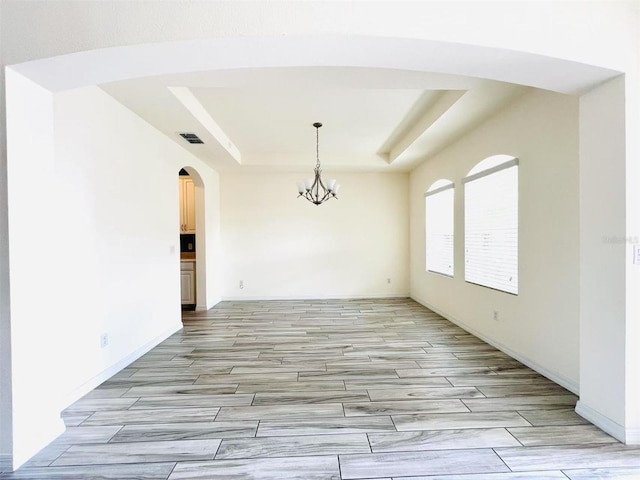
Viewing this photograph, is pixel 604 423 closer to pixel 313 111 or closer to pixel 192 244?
pixel 313 111

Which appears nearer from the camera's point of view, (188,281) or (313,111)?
(313,111)

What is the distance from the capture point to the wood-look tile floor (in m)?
1.72

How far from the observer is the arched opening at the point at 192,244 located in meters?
5.53

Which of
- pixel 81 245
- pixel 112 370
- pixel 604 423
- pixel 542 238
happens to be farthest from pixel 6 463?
pixel 542 238

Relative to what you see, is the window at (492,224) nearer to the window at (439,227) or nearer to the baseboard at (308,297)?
the window at (439,227)

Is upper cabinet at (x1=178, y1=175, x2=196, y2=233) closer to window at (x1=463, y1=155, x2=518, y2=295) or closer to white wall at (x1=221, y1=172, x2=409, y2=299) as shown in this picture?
white wall at (x1=221, y1=172, x2=409, y2=299)

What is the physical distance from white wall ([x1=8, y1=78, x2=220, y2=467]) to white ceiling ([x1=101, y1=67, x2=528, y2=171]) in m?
0.46

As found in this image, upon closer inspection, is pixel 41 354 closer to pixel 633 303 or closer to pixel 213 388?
pixel 213 388

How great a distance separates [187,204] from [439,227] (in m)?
4.68

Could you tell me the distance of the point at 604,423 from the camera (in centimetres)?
200

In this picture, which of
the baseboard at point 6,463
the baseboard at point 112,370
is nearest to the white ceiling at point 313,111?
the baseboard at point 112,370

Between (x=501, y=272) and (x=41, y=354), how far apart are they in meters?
4.15

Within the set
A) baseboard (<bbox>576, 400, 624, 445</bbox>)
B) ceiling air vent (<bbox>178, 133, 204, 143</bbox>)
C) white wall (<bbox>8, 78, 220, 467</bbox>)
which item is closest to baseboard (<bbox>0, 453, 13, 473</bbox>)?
white wall (<bbox>8, 78, 220, 467</bbox>)

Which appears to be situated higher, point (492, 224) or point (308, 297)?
point (492, 224)
